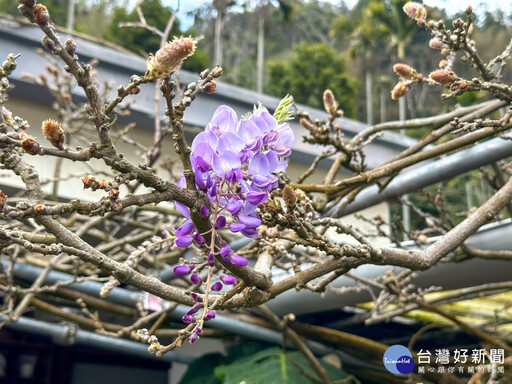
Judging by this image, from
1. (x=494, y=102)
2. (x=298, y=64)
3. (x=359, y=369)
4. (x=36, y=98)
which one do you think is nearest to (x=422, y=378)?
(x=359, y=369)

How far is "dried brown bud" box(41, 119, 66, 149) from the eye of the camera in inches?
19.8

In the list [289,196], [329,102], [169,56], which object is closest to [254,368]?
[329,102]

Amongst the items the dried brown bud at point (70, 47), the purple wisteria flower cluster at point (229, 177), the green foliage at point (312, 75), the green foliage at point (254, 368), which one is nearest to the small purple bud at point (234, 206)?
the purple wisteria flower cluster at point (229, 177)

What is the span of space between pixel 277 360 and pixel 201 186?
1644 mm

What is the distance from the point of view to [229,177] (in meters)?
0.61

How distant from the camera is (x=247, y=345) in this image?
236cm

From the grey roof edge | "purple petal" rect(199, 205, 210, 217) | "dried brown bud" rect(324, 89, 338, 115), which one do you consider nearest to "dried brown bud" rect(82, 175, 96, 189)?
"purple petal" rect(199, 205, 210, 217)

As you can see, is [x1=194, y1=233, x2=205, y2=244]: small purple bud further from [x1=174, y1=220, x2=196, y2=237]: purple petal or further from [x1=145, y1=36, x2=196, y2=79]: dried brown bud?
[x1=145, y1=36, x2=196, y2=79]: dried brown bud

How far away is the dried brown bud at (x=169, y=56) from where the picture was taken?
0.49 meters

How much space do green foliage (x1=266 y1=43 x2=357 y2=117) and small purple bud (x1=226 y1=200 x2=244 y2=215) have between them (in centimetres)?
1356

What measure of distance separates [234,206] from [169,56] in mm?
200

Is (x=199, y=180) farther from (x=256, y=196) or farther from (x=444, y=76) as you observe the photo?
(x=444, y=76)

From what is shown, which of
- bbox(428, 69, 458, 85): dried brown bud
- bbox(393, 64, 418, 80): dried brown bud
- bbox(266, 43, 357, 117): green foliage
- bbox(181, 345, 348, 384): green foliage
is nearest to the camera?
bbox(428, 69, 458, 85): dried brown bud

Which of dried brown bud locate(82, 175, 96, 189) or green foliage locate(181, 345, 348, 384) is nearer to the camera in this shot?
dried brown bud locate(82, 175, 96, 189)
